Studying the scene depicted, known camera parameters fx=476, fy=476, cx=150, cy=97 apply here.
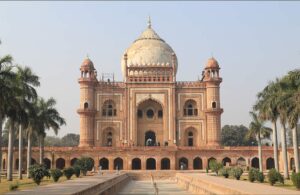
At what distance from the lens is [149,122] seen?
4962cm

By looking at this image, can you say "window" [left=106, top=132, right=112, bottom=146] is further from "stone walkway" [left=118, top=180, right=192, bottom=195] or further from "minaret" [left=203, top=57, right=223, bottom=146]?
"stone walkway" [left=118, top=180, right=192, bottom=195]

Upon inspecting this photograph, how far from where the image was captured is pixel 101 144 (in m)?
48.3

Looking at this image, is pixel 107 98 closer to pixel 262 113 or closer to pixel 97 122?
pixel 97 122

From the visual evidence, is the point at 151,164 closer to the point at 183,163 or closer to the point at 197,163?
the point at 183,163

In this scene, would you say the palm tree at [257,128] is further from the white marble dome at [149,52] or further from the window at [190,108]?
the white marble dome at [149,52]

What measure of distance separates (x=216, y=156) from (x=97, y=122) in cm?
1252

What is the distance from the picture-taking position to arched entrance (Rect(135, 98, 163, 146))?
49.1 meters

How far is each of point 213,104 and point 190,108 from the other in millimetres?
2835

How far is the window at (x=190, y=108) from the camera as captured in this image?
49438 millimetres

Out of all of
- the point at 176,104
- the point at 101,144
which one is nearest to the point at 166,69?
the point at 176,104

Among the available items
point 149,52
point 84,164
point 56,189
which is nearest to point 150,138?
point 149,52

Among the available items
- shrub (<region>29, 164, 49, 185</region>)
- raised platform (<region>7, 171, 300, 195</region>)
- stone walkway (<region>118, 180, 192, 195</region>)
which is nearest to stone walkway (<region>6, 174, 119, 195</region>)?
raised platform (<region>7, 171, 300, 195</region>)

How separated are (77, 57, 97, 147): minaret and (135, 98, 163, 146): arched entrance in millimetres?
4694

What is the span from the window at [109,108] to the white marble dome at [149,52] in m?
4.65
